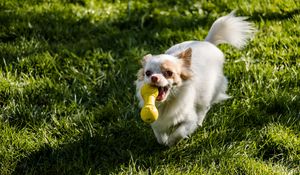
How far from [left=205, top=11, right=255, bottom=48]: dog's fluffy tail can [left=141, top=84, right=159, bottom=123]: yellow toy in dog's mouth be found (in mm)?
1331

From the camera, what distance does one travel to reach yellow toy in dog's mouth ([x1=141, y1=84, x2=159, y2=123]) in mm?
3066

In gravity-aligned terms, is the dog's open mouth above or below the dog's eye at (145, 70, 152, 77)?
below

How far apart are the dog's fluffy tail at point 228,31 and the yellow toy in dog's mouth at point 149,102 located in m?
1.33

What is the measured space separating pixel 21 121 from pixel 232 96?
172cm

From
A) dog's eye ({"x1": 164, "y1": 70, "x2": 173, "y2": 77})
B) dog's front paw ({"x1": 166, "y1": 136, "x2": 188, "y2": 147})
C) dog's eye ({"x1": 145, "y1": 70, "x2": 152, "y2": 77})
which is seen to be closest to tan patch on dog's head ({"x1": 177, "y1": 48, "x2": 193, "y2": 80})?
dog's eye ({"x1": 164, "y1": 70, "x2": 173, "y2": 77})

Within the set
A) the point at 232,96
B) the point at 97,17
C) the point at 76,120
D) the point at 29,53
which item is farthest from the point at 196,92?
the point at 97,17

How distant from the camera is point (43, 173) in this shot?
11.1ft

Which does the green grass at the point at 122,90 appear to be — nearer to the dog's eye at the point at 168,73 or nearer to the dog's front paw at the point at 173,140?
the dog's front paw at the point at 173,140

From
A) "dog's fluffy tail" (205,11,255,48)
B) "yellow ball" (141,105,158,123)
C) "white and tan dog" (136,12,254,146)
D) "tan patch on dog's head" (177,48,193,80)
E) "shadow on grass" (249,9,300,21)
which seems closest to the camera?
"yellow ball" (141,105,158,123)

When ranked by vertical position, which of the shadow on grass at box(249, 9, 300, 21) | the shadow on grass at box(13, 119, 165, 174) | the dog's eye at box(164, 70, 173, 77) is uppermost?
the dog's eye at box(164, 70, 173, 77)

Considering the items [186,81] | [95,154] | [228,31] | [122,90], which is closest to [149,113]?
[186,81]

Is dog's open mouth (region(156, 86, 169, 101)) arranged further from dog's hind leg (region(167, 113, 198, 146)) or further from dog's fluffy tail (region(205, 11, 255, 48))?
dog's fluffy tail (region(205, 11, 255, 48))

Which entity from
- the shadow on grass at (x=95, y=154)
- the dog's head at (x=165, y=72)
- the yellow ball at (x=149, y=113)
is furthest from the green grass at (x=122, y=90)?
the dog's head at (x=165, y=72)

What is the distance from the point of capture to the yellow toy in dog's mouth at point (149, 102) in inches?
121
